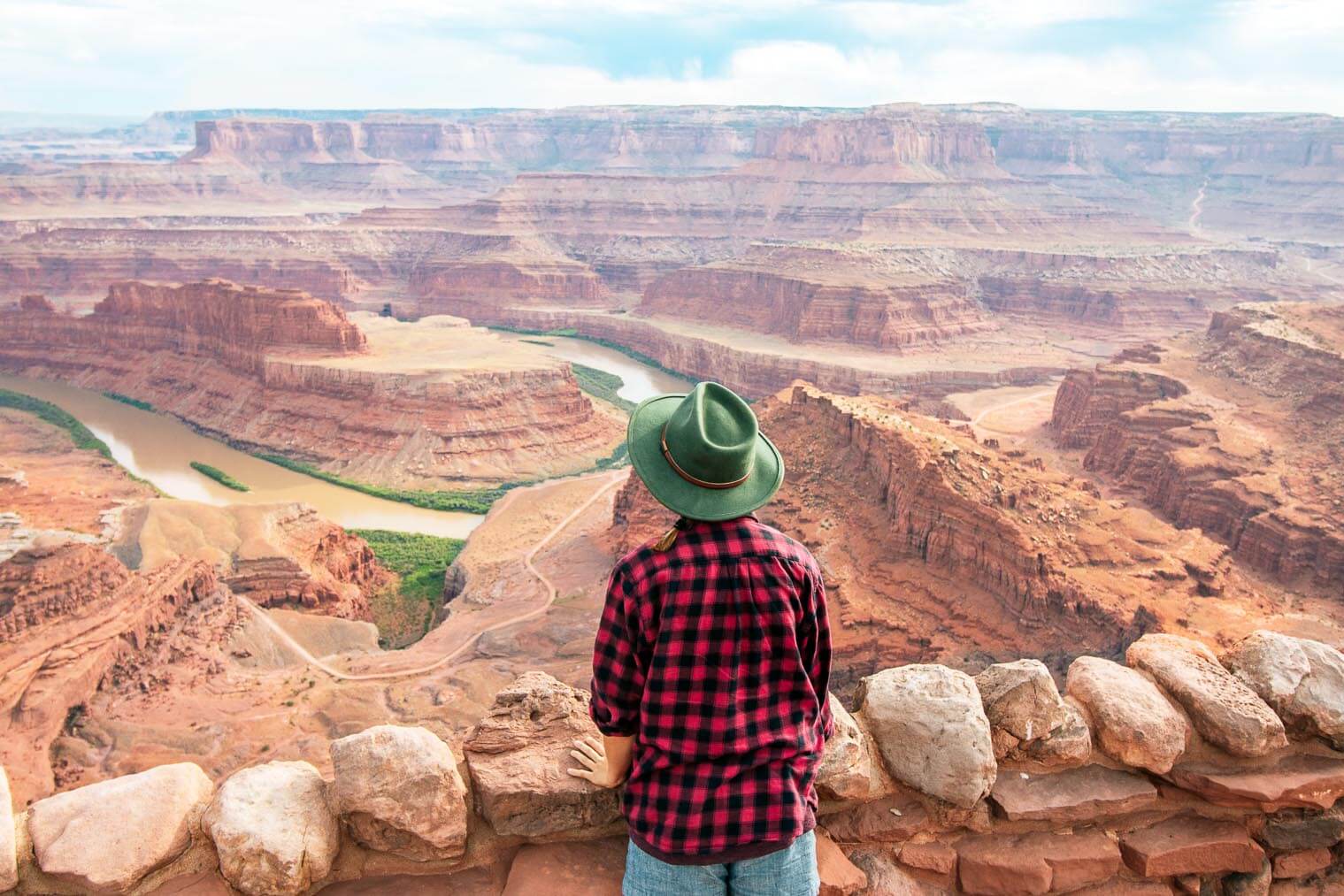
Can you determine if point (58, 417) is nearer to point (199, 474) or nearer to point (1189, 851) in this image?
point (199, 474)

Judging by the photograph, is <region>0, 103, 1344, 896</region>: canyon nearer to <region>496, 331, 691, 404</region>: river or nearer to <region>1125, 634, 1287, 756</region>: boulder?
<region>1125, 634, 1287, 756</region>: boulder

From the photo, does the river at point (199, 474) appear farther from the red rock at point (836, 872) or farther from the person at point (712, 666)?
the person at point (712, 666)

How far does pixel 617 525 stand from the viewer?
3362 cm

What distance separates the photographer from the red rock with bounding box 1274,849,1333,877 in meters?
5.60

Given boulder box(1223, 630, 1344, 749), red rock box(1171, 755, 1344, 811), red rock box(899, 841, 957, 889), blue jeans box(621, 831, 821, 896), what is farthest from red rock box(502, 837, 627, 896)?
boulder box(1223, 630, 1344, 749)

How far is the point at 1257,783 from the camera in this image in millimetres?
5520

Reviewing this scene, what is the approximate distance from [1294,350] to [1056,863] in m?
50.7

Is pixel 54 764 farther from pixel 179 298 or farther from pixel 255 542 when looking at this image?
pixel 179 298

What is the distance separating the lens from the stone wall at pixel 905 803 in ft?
15.9

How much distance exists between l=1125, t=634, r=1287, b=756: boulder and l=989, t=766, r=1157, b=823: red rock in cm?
52

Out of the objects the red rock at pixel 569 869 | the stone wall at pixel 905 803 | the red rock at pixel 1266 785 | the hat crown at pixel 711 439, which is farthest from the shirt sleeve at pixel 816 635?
the red rock at pixel 1266 785

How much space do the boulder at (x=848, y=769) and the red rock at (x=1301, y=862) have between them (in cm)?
235

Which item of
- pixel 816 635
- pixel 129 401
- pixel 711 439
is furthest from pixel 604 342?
pixel 711 439

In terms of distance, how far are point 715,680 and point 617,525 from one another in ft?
97.2
